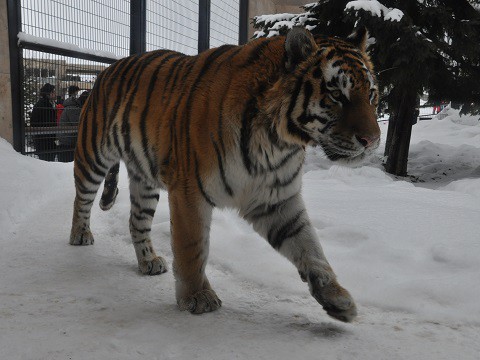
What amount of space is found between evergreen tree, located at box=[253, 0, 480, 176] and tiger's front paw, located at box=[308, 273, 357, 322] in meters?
3.06

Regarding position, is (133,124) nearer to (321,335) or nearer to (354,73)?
(354,73)

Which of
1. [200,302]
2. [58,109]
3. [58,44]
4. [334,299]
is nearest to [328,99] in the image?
[334,299]

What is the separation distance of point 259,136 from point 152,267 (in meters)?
1.13

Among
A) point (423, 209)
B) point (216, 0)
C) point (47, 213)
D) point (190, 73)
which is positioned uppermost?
point (216, 0)

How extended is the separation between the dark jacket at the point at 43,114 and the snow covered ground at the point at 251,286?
4.86 ft

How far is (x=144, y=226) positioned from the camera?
9.27 feet

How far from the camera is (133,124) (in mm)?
2551

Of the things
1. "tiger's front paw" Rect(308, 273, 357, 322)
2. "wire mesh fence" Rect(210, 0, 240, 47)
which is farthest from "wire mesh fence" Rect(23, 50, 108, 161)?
"tiger's front paw" Rect(308, 273, 357, 322)

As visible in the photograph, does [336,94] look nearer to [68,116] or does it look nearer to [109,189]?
[109,189]

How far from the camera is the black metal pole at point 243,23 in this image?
865 centimetres

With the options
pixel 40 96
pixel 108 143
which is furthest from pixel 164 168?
pixel 40 96

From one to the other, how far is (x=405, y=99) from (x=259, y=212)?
453 cm

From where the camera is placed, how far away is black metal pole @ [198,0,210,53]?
7.02m

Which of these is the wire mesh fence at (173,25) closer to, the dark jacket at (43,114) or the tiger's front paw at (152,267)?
the dark jacket at (43,114)
